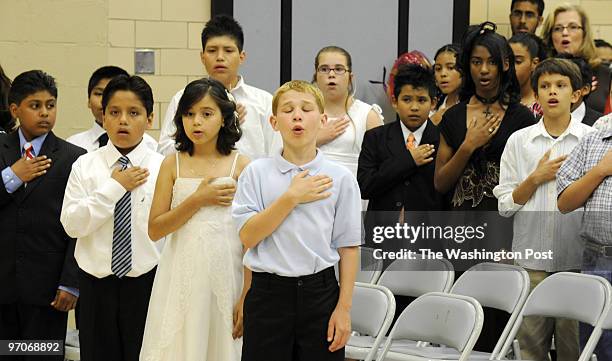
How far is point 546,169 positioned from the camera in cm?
492

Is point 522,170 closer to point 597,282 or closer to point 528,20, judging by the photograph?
point 597,282

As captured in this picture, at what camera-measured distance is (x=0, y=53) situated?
278 inches

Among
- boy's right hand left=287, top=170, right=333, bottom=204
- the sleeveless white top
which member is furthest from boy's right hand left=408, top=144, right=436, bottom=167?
boy's right hand left=287, top=170, right=333, bottom=204

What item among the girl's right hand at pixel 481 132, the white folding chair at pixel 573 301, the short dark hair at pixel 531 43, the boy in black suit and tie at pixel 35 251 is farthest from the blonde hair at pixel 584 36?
the boy in black suit and tie at pixel 35 251

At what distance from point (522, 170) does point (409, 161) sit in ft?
2.17

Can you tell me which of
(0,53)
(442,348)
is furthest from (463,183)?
(0,53)

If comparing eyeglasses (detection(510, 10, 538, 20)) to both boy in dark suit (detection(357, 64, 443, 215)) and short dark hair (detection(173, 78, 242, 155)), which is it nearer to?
boy in dark suit (detection(357, 64, 443, 215))

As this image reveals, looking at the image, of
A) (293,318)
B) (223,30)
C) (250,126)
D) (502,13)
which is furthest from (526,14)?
(293,318)

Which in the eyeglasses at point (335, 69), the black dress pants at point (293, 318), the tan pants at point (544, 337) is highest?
the eyeglasses at point (335, 69)

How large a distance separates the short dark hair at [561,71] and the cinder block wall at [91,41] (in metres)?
2.97

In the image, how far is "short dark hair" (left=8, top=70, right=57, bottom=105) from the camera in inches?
203

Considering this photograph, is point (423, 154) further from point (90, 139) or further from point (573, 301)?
point (90, 139)

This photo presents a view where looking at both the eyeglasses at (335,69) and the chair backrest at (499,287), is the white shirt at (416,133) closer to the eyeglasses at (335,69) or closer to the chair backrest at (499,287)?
the eyeglasses at (335,69)

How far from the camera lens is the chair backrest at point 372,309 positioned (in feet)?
14.7
